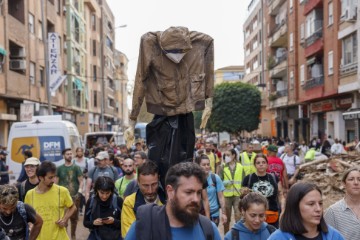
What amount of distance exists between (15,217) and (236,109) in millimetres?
49771

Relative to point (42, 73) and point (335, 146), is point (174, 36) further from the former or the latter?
point (42, 73)

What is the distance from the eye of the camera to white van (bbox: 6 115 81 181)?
54.6 ft

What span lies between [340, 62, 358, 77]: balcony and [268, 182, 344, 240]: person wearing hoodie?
24813 mm

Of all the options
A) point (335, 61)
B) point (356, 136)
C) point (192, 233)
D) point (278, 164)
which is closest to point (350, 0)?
point (335, 61)

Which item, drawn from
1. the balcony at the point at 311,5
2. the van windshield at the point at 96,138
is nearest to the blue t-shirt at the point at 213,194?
the van windshield at the point at 96,138

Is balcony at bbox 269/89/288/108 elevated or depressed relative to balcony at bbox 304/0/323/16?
depressed

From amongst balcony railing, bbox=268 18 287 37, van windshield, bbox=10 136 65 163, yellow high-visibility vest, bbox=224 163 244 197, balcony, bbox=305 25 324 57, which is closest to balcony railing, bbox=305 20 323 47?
balcony, bbox=305 25 324 57

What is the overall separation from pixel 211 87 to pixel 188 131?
0.46 metres

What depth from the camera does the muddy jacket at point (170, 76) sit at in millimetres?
5230

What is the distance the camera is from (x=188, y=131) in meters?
5.36

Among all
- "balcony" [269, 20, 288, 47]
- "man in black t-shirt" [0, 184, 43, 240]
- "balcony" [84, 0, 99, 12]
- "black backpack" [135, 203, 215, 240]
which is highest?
"balcony" [84, 0, 99, 12]

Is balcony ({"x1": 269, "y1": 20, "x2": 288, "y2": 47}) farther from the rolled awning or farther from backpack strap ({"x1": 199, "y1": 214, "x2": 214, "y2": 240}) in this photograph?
backpack strap ({"x1": 199, "y1": 214, "x2": 214, "y2": 240})

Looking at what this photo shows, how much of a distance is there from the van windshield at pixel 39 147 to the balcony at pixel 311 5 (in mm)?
21610

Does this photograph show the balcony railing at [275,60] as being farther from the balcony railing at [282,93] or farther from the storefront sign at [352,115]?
the storefront sign at [352,115]
